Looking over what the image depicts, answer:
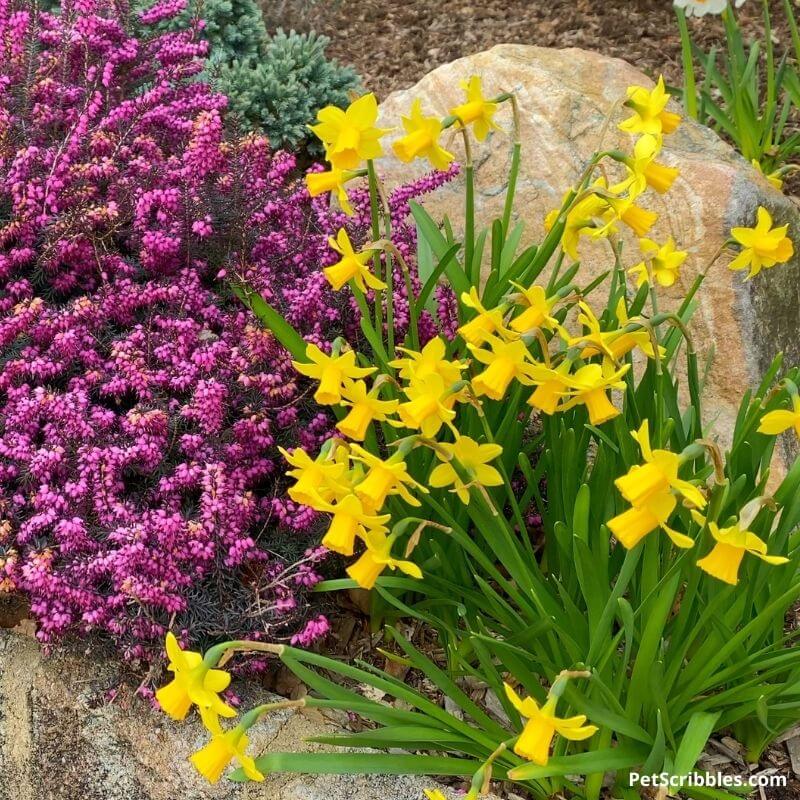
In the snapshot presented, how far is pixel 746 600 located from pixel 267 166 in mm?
1663

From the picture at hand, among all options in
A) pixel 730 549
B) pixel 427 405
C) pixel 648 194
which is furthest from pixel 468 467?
pixel 648 194

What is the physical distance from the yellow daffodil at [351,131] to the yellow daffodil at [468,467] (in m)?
0.49

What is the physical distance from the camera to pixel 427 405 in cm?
128

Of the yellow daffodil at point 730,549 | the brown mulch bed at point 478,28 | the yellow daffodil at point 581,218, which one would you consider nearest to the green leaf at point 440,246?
the yellow daffodil at point 581,218

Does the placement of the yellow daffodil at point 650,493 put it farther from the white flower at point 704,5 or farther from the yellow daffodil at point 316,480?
the white flower at point 704,5

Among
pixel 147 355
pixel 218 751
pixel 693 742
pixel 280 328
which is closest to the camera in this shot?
pixel 218 751

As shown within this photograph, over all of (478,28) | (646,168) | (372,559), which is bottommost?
(372,559)

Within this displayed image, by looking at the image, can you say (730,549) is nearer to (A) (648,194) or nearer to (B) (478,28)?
(A) (648,194)

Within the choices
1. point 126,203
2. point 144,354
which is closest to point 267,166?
point 126,203

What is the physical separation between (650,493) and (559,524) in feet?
1.39

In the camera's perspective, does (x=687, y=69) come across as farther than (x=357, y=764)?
Yes

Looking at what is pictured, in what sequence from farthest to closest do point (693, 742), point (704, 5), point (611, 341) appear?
point (704, 5)
point (693, 742)
point (611, 341)

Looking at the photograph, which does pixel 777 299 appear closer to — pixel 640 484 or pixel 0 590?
pixel 640 484

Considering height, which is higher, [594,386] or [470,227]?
[470,227]
